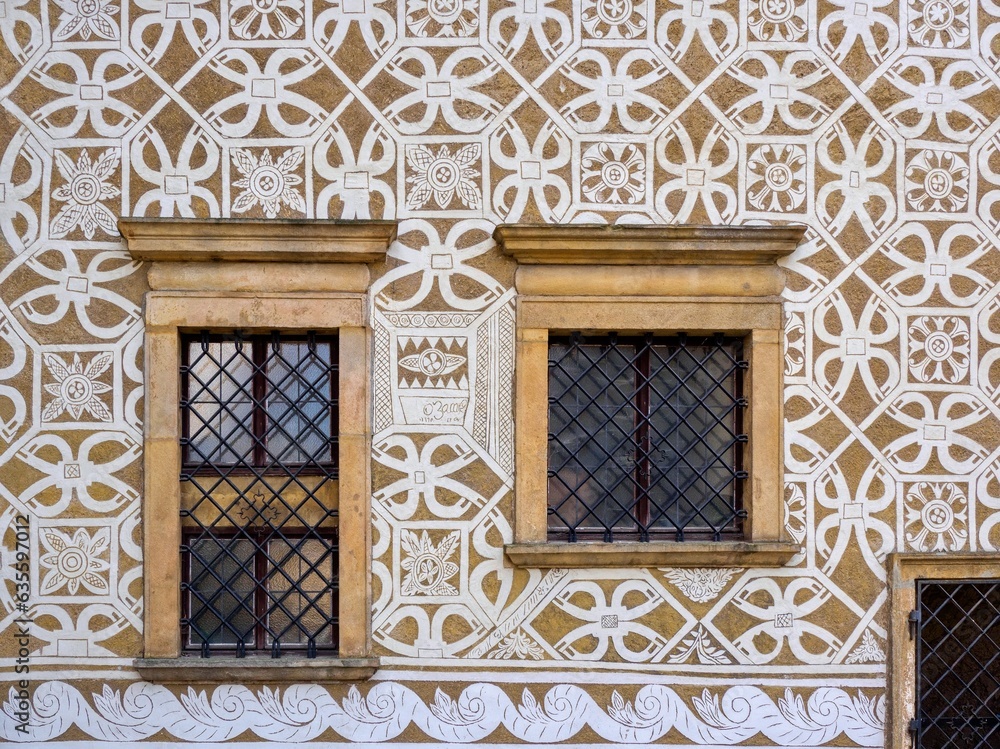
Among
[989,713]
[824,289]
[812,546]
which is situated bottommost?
[989,713]

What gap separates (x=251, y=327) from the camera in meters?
4.38

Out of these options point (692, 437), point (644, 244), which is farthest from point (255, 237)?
point (692, 437)

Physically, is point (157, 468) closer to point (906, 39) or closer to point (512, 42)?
point (512, 42)

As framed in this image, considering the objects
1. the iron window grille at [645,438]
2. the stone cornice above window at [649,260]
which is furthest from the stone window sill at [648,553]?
the stone cornice above window at [649,260]

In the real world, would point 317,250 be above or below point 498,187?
below

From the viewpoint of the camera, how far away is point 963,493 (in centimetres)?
446

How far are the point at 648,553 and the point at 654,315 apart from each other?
119 cm

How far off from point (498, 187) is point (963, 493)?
2.85 metres

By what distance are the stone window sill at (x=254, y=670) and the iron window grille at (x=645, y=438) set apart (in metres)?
1.19

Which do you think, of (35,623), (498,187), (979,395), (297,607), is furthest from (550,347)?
(35,623)

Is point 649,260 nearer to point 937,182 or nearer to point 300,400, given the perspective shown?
point 937,182

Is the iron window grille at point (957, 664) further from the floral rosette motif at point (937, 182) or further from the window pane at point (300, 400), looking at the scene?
the window pane at point (300, 400)

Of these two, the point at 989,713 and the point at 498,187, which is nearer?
the point at 498,187

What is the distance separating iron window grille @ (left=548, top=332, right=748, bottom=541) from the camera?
4469mm
